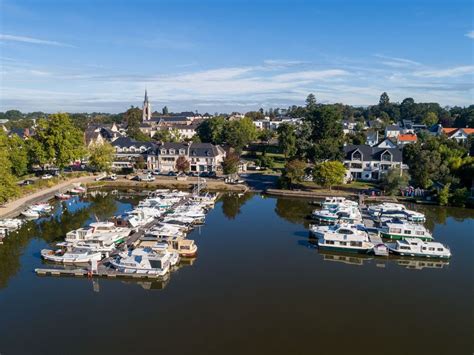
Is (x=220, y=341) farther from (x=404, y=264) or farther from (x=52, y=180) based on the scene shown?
(x=52, y=180)

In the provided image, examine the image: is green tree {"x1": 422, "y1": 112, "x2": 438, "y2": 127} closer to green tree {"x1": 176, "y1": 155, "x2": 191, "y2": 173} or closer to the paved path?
green tree {"x1": 176, "y1": 155, "x2": 191, "y2": 173}

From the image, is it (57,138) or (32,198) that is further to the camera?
(57,138)

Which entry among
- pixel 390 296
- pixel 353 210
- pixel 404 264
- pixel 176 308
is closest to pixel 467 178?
pixel 353 210

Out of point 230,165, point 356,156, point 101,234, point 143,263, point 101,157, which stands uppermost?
point 356,156

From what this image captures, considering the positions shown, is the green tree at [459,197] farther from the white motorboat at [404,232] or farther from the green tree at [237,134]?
the green tree at [237,134]

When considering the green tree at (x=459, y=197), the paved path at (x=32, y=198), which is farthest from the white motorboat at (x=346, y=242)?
the paved path at (x=32, y=198)

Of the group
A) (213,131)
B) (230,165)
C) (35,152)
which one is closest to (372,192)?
(230,165)

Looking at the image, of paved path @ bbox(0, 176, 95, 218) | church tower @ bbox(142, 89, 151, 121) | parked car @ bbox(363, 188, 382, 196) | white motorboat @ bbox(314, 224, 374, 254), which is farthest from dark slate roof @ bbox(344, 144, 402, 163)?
church tower @ bbox(142, 89, 151, 121)

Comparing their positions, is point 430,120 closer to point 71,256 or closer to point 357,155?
point 357,155
